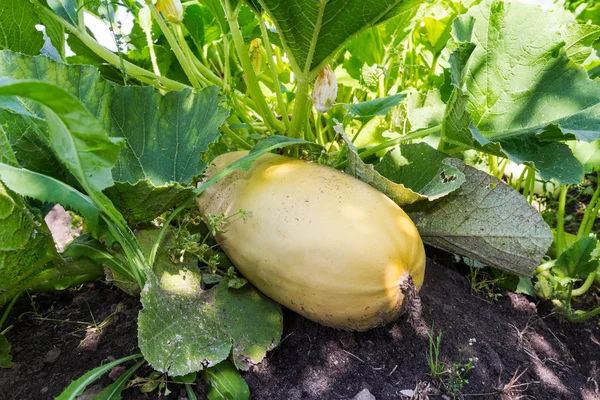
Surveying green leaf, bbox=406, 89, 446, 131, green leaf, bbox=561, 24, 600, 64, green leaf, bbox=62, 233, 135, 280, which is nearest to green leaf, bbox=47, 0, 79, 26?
green leaf, bbox=62, 233, 135, 280

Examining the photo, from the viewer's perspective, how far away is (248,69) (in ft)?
4.32

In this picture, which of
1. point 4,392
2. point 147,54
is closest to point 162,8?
point 147,54

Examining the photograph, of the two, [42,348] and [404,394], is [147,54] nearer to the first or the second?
[42,348]

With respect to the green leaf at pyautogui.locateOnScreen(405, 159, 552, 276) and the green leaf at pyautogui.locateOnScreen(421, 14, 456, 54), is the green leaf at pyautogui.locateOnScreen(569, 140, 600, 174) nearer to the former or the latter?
the green leaf at pyautogui.locateOnScreen(405, 159, 552, 276)

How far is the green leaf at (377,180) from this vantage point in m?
1.15

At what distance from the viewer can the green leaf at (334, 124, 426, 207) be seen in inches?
45.2

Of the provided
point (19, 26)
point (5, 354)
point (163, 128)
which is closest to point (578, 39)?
point (163, 128)

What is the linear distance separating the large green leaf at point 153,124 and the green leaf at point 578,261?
0.91 m

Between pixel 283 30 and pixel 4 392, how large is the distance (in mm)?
965

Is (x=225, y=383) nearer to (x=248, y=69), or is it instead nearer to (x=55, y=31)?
(x=248, y=69)

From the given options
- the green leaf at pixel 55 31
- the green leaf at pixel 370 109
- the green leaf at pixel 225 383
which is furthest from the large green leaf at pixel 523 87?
the green leaf at pixel 55 31

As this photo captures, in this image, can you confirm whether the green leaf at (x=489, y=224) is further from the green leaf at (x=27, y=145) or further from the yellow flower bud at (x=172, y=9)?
the green leaf at (x=27, y=145)

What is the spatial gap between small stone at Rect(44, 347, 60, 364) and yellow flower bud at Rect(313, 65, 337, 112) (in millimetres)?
827

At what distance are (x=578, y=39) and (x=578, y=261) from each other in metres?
0.55
